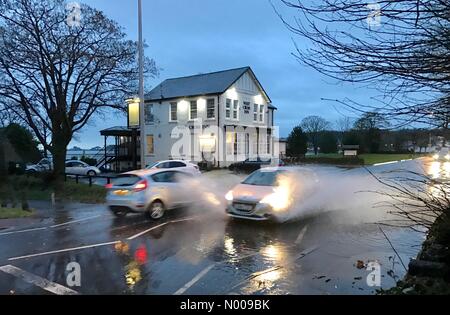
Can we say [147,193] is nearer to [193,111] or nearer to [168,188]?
[168,188]

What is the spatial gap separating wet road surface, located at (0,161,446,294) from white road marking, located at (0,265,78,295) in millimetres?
17

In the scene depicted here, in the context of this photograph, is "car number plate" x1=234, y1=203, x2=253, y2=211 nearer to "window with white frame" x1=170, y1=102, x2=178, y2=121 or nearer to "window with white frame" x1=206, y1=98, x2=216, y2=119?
"window with white frame" x1=206, y1=98, x2=216, y2=119

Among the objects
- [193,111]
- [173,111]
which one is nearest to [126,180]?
[193,111]

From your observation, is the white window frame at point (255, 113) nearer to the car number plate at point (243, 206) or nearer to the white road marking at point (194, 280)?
the car number plate at point (243, 206)

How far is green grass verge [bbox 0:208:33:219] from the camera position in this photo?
14.2 m

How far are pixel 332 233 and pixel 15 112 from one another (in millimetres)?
21469

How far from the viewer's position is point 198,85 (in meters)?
39.2

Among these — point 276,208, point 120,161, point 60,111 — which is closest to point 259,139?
point 120,161

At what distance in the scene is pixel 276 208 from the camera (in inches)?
407

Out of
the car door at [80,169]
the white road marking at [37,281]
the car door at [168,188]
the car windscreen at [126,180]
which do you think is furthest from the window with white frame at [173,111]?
the white road marking at [37,281]

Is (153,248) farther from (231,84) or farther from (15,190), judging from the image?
(231,84)

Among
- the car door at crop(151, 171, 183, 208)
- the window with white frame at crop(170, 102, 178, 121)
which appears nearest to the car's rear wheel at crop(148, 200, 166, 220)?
the car door at crop(151, 171, 183, 208)

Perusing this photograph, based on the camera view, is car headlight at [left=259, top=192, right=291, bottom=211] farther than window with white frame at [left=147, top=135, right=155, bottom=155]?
No

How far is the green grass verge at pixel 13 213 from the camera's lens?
1419 centimetres
